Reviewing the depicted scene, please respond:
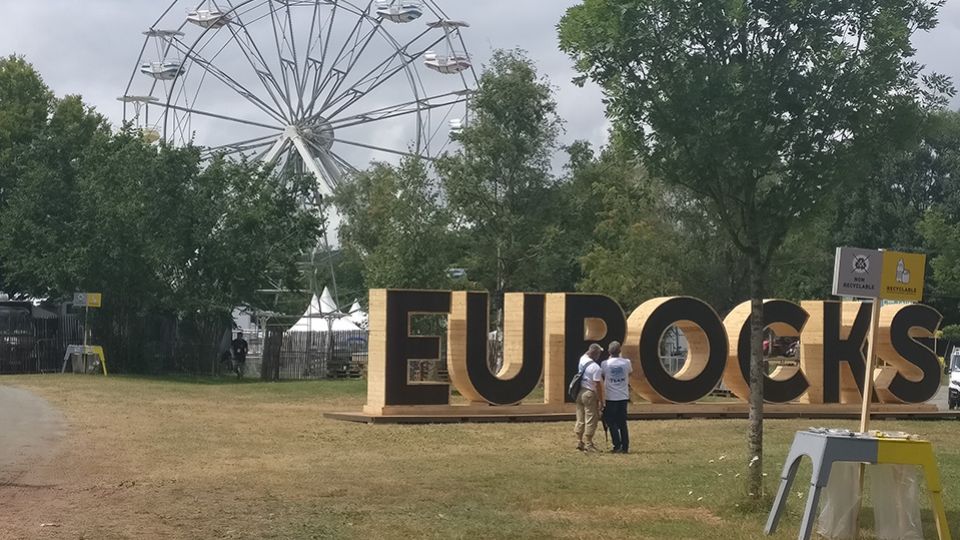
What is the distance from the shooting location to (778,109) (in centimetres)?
1359

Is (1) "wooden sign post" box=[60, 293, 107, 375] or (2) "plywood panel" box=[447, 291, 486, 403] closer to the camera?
(2) "plywood panel" box=[447, 291, 486, 403]

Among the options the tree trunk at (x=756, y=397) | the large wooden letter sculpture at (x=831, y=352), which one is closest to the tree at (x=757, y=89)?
the tree trunk at (x=756, y=397)

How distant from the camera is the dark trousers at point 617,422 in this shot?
21.4 metres

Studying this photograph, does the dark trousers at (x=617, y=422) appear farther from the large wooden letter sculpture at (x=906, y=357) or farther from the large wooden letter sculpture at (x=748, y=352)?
the large wooden letter sculpture at (x=906, y=357)

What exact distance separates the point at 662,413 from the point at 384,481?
544 inches

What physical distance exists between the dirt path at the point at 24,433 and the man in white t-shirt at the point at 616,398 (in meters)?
A: 8.41

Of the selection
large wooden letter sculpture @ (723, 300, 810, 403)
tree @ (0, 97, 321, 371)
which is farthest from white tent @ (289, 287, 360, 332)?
large wooden letter sculpture @ (723, 300, 810, 403)

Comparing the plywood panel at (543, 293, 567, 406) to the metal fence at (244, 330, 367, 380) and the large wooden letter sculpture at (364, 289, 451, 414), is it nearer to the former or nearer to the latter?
the large wooden letter sculpture at (364, 289, 451, 414)

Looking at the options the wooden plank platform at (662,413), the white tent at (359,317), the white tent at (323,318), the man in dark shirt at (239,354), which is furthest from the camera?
the white tent at (323,318)

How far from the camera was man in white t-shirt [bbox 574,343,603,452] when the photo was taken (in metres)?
21.5

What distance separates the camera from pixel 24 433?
22.3 meters

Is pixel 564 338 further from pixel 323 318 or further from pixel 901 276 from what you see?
pixel 323 318

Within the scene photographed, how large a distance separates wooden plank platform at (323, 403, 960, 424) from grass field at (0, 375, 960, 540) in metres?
0.85

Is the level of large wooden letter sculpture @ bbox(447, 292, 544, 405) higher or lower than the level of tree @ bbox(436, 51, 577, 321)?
lower
